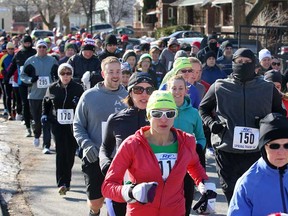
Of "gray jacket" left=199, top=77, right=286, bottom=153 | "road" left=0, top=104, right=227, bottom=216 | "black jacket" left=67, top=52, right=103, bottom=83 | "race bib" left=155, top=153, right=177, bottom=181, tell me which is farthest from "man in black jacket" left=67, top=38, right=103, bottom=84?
"race bib" left=155, top=153, right=177, bottom=181

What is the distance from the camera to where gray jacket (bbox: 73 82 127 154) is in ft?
22.5

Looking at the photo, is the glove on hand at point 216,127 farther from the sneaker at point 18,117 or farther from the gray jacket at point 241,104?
the sneaker at point 18,117

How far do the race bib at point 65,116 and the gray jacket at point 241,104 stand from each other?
3.23 m

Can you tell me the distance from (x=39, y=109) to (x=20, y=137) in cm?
155

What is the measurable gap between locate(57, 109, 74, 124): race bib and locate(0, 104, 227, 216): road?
1.00m

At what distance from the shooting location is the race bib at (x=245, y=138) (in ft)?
21.5

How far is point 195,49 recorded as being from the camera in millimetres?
18047

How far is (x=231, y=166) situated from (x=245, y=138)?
36 cm

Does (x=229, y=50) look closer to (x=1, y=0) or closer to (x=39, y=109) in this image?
(x=39, y=109)

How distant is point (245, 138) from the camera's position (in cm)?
653

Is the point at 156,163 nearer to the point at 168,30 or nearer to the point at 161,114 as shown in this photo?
the point at 161,114

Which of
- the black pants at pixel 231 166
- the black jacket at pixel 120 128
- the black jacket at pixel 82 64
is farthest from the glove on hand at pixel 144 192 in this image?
the black jacket at pixel 82 64

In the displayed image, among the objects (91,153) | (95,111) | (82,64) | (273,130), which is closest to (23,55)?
(82,64)

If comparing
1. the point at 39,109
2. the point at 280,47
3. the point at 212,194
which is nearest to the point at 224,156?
the point at 212,194
